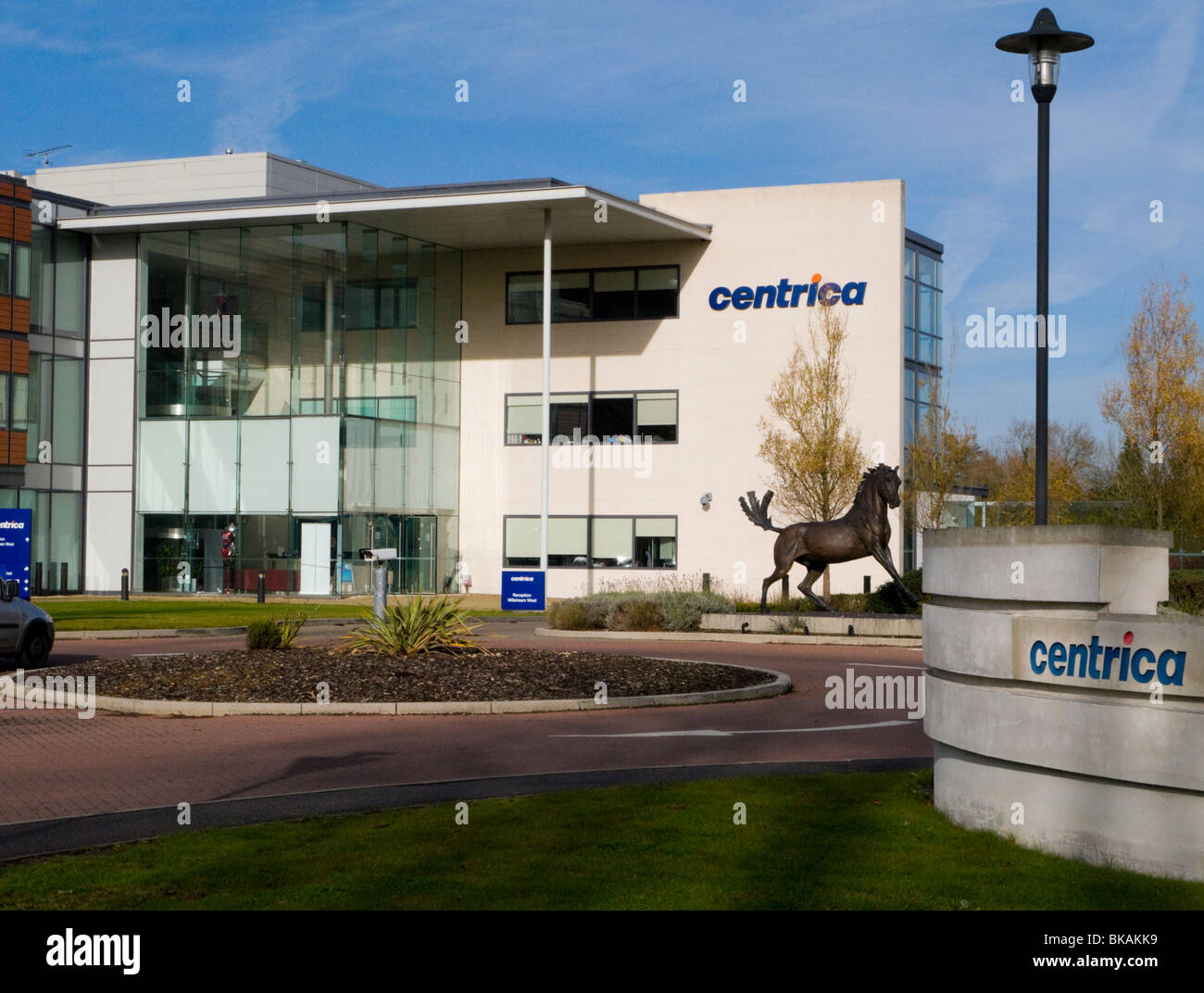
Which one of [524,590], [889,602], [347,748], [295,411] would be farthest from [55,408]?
[347,748]

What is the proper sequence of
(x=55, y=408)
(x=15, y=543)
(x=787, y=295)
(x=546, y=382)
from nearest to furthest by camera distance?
(x=15, y=543) < (x=546, y=382) < (x=787, y=295) < (x=55, y=408)

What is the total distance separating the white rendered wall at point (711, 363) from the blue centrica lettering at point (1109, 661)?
32453 mm

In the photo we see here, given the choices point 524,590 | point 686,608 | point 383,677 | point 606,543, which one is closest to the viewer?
point 383,677

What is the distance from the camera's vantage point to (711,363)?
4306cm

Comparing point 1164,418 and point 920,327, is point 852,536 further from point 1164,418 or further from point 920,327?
point 920,327

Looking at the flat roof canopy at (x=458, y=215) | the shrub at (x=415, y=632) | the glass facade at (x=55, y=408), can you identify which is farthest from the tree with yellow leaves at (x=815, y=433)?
the glass facade at (x=55, y=408)

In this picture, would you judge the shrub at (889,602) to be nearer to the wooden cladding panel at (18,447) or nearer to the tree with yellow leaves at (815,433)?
the tree with yellow leaves at (815,433)

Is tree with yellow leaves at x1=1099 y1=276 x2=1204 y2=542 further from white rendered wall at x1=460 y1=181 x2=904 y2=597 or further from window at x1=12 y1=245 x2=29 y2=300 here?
window at x1=12 y1=245 x2=29 y2=300

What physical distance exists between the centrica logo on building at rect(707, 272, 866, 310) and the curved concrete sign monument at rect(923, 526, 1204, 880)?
33365mm

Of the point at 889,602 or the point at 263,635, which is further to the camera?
the point at 889,602

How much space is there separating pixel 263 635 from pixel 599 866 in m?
11.7

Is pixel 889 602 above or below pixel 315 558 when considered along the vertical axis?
below

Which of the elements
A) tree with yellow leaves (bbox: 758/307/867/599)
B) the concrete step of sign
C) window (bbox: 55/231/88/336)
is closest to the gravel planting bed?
the concrete step of sign

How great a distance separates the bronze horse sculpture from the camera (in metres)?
28.1
